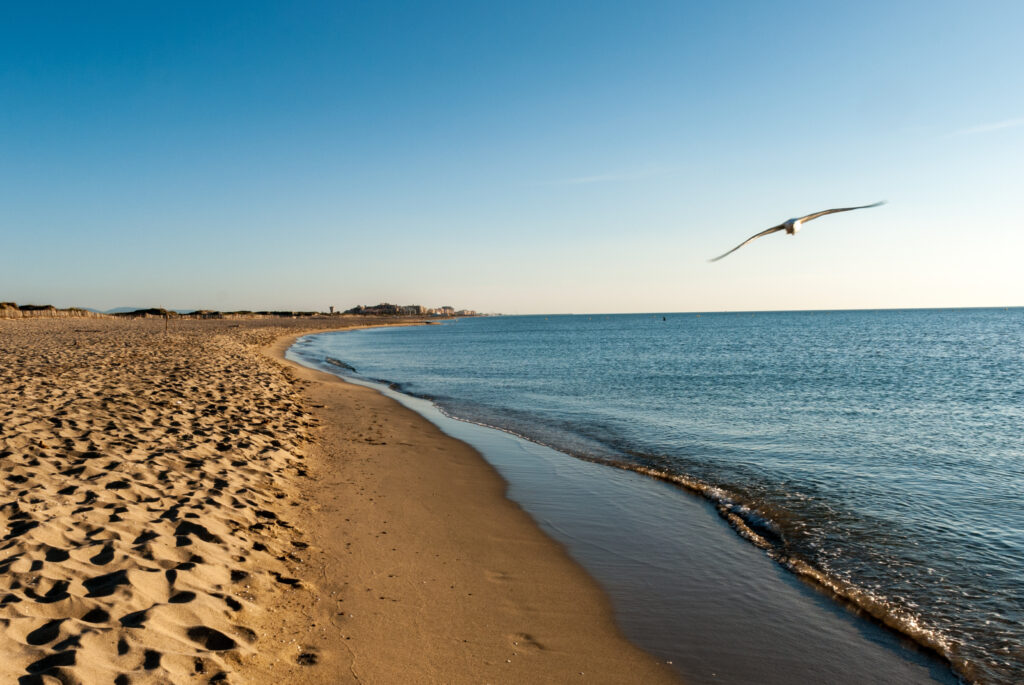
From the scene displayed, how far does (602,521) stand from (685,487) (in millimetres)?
2751

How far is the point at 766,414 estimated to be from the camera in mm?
18984

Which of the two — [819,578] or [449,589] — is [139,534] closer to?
→ [449,589]

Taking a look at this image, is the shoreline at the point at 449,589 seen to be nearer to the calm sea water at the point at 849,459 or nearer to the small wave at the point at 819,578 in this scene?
the small wave at the point at 819,578

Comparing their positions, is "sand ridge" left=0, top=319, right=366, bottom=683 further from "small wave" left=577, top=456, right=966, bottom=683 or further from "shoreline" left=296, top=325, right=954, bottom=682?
"small wave" left=577, top=456, right=966, bottom=683

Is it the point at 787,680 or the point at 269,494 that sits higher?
the point at 269,494

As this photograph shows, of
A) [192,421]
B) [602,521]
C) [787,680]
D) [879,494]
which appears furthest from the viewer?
[192,421]

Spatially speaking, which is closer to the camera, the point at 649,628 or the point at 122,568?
the point at 122,568

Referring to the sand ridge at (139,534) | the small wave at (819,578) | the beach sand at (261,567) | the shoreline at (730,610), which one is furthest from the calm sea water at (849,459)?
the sand ridge at (139,534)

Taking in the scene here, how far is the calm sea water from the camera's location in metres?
6.54

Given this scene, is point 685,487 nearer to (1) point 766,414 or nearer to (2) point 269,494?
(2) point 269,494

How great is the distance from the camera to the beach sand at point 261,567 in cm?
429

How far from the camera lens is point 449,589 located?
20.0 feet

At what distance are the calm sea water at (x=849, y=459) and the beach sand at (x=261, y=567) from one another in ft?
11.5

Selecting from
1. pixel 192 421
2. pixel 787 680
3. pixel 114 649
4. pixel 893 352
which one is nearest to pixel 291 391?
pixel 192 421
